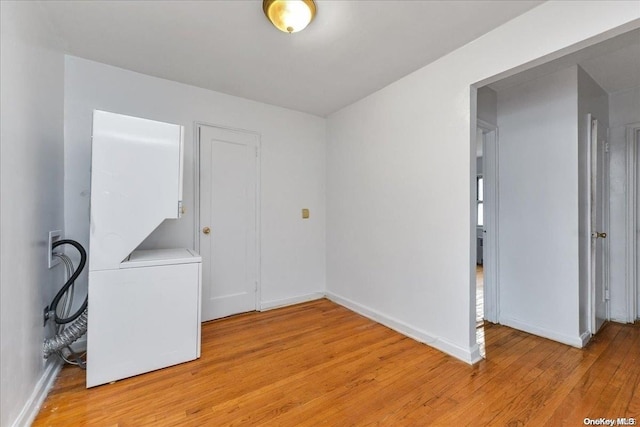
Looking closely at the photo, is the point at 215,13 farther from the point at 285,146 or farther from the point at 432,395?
the point at 432,395

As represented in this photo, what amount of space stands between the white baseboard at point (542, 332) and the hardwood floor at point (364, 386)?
69 millimetres

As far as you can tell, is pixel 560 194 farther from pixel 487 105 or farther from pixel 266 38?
pixel 266 38

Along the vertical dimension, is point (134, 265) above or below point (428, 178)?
below

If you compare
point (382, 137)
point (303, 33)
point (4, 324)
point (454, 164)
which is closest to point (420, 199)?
point (454, 164)

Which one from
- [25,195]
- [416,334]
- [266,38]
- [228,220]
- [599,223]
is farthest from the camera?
[228,220]

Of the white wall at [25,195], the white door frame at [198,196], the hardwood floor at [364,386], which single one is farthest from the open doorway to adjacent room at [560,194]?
the white wall at [25,195]

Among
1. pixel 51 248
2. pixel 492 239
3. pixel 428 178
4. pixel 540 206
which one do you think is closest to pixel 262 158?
pixel 428 178

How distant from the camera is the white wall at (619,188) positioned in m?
2.90

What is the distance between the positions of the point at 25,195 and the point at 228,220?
169 centimetres

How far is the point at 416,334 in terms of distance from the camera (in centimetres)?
256

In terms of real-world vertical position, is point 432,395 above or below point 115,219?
below

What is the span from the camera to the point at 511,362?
2.14 meters

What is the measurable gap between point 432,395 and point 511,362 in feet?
2.77

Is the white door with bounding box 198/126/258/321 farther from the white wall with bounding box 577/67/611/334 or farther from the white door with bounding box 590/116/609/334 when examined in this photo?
the white door with bounding box 590/116/609/334
